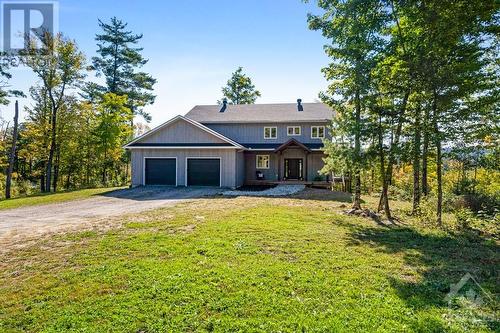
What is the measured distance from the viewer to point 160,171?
66.5ft

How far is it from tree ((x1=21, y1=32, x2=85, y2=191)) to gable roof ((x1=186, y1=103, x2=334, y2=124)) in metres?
9.23

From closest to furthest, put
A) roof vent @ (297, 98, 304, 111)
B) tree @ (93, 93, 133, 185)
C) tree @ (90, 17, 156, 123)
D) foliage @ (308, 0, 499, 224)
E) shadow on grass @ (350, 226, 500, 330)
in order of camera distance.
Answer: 1. shadow on grass @ (350, 226, 500, 330)
2. foliage @ (308, 0, 499, 224)
3. tree @ (93, 93, 133, 185)
4. roof vent @ (297, 98, 304, 111)
5. tree @ (90, 17, 156, 123)

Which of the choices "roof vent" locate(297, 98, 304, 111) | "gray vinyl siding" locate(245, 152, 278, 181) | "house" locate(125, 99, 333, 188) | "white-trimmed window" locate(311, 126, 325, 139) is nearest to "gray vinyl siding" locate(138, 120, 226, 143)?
"house" locate(125, 99, 333, 188)

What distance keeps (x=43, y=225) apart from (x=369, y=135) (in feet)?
35.5

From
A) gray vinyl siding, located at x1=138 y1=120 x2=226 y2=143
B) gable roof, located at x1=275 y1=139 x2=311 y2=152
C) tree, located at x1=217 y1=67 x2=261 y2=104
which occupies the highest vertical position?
tree, located at x1=217 y1=67 x2=261 y2=104

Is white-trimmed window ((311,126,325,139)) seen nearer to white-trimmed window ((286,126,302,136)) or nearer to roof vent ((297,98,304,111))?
white-trimmed window ((286,126,302,136))

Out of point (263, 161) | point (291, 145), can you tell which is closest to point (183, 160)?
point (263, 161)

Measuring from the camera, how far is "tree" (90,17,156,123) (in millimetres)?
29781

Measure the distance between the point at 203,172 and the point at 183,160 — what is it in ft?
5.31

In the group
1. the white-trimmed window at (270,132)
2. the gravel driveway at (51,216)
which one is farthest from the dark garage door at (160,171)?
the white-trimmed window at (270,132)

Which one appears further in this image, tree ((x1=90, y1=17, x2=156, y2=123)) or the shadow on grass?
tree ((x1=90, y1=17, x2=156, y2=123))

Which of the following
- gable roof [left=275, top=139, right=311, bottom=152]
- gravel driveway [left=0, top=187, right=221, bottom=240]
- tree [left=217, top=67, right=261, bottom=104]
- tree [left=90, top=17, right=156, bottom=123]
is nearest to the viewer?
gravel driveway [left=0, top=187, right=221, bottom=240]

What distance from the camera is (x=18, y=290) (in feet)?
15.0

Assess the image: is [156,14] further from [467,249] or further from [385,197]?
[467,249]
